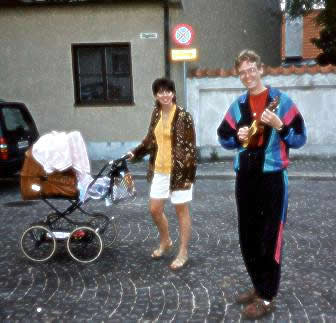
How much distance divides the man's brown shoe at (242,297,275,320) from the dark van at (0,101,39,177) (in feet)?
21.4

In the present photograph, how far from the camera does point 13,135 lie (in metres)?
9.67

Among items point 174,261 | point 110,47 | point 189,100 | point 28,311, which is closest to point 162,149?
point 174,261

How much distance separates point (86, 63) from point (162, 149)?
898 centimetres

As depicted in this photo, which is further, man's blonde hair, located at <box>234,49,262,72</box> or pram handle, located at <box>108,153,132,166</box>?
pram handle, located at <box>108,153,132,166</box>

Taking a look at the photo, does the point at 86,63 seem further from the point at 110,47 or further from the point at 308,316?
the point at 308,316

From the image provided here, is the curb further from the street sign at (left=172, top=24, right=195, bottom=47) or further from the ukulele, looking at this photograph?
the ukulele

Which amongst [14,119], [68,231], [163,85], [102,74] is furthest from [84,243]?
[102,74]

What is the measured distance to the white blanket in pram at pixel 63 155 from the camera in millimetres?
5051

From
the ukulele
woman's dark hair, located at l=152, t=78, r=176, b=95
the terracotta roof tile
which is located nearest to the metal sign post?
the terracotta roof tile

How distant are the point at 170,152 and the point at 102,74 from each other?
28.9 feet

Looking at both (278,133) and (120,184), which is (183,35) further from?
(278,133)

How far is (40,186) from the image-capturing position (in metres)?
5.16

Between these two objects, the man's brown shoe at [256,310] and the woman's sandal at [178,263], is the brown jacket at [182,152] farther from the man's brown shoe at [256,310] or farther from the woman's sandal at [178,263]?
the man's brown shoe at [256,310]

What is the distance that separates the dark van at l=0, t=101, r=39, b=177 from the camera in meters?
9.35
